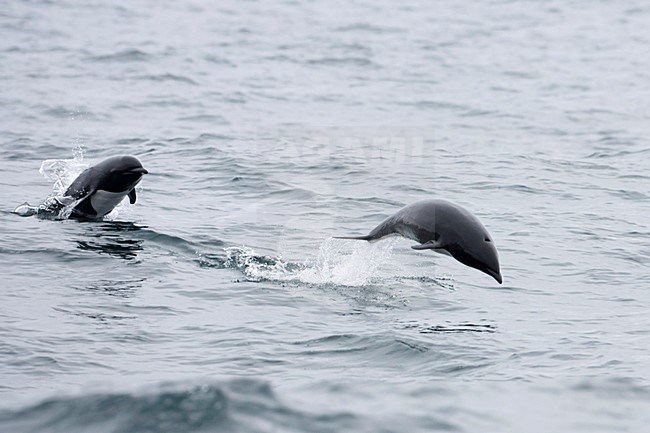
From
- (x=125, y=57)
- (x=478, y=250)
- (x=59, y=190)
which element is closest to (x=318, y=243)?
(x=478, y=250)

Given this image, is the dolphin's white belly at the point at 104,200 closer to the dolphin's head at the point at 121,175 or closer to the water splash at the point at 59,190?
the dolphin's head at the point at 121,175

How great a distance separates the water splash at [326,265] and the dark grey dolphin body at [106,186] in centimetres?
191

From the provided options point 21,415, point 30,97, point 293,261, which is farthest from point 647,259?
point 30,97

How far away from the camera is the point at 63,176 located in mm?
16703

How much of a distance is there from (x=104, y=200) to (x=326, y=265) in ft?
11.4

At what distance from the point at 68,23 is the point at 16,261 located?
23.5 meters

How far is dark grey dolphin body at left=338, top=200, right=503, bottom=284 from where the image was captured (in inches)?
411

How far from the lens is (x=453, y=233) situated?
1058cm

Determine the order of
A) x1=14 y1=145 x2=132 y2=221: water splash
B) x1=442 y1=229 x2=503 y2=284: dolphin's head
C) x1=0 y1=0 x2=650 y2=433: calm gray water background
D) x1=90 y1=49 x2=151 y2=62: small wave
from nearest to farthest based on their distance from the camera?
1. x1=0 y1=0 x2=650 y2=433: calm gray water background
2. x1=442 y1=229 x2=503 y2=284: dolphin's head
3. x1=14 y1=145 x2=132 y2=221: water splash
4. x1=90 y1=49 x2=151 y2=62: small wave

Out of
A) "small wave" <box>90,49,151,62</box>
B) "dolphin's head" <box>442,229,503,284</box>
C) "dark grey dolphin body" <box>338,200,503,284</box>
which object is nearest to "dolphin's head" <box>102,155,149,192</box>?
"dark grey dolphin body" <box>338,200,503,284</box>

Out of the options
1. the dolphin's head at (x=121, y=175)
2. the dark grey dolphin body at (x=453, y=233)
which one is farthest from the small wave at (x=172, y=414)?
the dolphin's head at (x=121, y=175)

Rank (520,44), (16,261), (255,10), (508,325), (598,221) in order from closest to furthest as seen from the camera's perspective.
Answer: (508,325) → (16,261) → (598,221) → (520,44) → (255,10)

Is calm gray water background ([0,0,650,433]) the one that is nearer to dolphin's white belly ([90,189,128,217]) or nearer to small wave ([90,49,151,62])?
small wave ([90,49,151,62])

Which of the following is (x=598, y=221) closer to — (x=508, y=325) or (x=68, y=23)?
(x=508, y=325)
